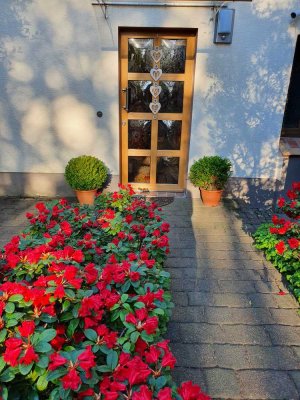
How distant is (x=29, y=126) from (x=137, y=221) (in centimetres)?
310

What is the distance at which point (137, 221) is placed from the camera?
2.90m

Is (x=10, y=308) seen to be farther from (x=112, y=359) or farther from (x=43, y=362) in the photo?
(x=112, y=359)

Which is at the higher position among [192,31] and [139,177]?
[192,31]

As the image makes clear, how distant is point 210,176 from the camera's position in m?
4.84

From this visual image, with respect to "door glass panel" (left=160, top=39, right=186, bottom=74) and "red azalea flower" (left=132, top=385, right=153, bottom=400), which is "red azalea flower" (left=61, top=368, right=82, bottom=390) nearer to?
"red azalea flower" (left=132, top=385, right=153, bottom=400)

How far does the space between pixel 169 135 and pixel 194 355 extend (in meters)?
3.65

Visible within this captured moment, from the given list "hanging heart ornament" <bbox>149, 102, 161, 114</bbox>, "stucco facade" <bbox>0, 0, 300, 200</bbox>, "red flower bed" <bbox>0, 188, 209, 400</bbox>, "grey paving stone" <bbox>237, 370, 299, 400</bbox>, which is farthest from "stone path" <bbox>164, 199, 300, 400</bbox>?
"hanging heart ornament" <bbox>149, 102, 161, 114</bbox>

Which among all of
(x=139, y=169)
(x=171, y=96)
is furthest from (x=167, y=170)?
(x=171, y=96)

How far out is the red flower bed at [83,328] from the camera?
121 cm

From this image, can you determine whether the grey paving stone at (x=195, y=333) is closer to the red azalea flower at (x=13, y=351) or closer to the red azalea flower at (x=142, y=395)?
the red azalea flower at (x=142, y=395)

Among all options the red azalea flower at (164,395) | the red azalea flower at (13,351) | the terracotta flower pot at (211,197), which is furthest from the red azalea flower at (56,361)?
the terracotta flower pot at (211,197)

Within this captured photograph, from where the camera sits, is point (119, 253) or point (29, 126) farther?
point (29, 126)

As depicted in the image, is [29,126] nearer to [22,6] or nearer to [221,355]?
[22,6]

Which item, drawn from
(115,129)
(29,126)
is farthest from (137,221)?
(29,126)
